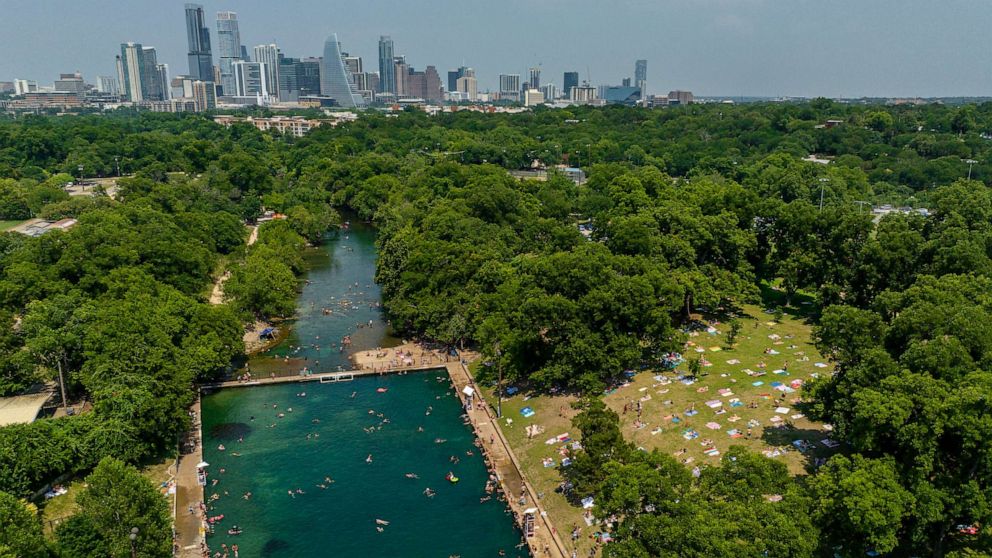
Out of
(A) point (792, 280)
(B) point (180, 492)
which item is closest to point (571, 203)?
(A) point (792, 280)

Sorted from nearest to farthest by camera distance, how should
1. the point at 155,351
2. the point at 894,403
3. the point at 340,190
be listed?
the point at 894,403 < the point at 155,351 < the point at 340,190

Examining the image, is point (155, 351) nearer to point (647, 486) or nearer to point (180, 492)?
point (180, 492)

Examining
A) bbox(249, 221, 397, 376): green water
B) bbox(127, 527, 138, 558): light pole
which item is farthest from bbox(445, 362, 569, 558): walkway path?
bbox(127, 527, 138, 558): light pole

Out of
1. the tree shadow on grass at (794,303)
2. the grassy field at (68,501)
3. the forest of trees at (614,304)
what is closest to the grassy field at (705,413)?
the forest of trees at (614,304)

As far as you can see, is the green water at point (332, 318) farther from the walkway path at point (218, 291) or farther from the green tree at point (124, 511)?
the green tree at point (124, 511)

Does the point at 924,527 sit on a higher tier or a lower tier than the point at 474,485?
higher

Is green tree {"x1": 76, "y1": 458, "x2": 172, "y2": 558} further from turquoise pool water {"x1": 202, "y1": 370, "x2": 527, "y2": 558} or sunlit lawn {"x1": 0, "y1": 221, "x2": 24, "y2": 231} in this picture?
sunlit lawn {"x1": 0, "y1": 221, "x2": 24, "y2": 231}

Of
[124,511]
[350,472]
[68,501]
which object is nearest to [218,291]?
[350,472]
